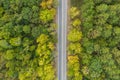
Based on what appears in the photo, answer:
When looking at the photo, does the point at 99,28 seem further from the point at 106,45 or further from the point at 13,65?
the point at 13,65

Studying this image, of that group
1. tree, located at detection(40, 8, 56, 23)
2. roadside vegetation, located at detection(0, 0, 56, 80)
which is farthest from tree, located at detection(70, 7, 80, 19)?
tree, located at detection(40, 8, 56, 23)

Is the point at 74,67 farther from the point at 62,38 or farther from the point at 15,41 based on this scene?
the point at 15,41

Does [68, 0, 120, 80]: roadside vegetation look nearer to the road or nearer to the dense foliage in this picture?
the dense foliage

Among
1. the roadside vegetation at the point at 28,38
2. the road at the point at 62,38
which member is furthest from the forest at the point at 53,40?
the road at the point at 62,38

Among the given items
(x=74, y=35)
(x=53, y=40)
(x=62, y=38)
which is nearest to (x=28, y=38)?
(x=53, y=40)

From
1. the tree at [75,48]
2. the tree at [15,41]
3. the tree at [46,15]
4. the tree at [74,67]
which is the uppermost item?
the tree at [46,15]

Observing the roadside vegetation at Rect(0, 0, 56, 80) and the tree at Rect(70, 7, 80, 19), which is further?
the tree at Rect(70, 7, 80, 19)

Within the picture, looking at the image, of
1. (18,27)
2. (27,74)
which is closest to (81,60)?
(27,74)

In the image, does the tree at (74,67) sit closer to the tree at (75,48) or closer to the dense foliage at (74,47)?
the dense foliage at (74,47)
